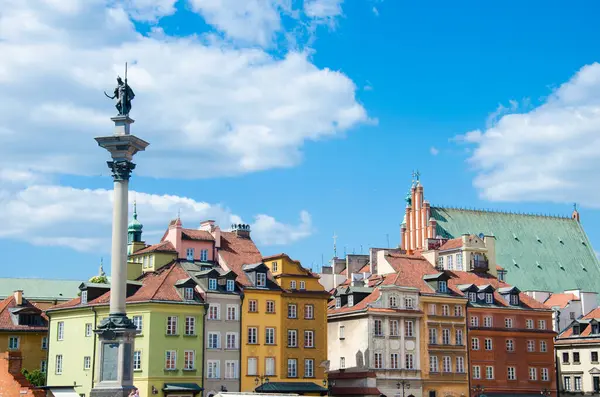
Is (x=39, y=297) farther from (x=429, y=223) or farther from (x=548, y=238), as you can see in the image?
(x=548, y=238)

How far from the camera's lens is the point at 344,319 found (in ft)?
293

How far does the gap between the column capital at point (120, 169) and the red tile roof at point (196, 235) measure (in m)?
32.0

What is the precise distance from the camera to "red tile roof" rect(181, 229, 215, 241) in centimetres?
8544

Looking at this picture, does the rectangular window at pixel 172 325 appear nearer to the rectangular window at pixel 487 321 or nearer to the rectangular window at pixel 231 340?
the rectangular window at pixel 231 340

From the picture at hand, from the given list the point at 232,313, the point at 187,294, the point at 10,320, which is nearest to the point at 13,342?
the point at 10,320

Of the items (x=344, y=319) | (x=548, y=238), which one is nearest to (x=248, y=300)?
(x=344, y=319)

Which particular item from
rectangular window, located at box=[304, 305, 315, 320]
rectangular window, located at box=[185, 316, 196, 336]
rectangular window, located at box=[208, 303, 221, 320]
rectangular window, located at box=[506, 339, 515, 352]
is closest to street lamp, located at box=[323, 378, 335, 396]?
rectangular window, located at box=[304, 305, 315, 320]

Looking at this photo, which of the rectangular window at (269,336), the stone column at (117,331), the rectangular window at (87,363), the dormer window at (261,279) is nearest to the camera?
the stone column at (117,331)

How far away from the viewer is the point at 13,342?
90500mm

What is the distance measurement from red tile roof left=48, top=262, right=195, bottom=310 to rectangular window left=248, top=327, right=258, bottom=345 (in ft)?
22.5

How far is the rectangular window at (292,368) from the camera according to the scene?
8275 cm

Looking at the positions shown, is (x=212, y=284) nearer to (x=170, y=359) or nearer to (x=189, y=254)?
(x=189, y=254)

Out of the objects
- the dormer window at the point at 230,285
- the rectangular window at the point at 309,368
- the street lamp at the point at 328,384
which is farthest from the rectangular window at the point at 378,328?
the dormer window at the point at 230,285

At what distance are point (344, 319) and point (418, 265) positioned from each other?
10.5 m
